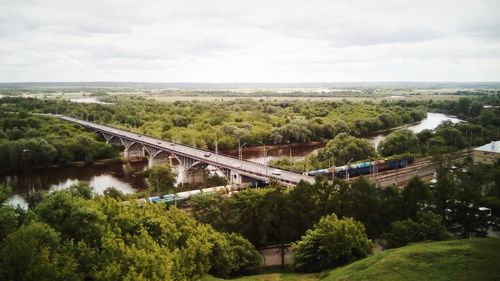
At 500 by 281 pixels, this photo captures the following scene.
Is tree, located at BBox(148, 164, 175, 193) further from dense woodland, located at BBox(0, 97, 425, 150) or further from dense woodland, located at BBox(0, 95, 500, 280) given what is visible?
dense woodland, located at BBox(0, 97, 425, 150)

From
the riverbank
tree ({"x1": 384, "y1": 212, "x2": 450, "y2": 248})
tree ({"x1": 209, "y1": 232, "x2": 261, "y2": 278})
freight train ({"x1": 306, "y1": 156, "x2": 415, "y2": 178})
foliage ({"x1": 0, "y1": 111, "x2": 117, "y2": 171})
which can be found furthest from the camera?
the riverbank

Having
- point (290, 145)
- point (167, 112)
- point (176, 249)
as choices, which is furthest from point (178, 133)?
point (176, 249)

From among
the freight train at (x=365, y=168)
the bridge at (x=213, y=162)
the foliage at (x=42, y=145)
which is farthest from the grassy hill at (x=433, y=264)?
the foliage at (x=42, y=145)

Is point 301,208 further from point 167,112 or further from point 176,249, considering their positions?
point 167,112

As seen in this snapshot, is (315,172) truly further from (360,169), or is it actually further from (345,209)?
(345,209)

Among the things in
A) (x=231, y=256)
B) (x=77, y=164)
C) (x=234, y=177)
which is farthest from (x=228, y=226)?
(x=77, y=164)

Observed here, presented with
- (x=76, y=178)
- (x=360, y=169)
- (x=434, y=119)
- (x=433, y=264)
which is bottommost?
(x=76, y=178)

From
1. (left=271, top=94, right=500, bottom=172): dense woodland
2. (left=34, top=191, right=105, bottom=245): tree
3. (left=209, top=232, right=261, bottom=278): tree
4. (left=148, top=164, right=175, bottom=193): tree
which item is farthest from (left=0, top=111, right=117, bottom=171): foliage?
(left=209, top=232, right=261, bottom=278): tree

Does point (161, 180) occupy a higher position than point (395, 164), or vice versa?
point (161, 180)
